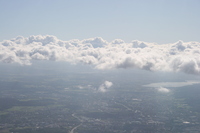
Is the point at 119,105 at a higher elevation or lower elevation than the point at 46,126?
higher

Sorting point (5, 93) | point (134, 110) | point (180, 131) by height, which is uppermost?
point (5, 93)

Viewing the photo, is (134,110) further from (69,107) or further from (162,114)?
(69,107)

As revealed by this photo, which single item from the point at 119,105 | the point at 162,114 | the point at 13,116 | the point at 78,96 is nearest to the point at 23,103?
the point at 13,116

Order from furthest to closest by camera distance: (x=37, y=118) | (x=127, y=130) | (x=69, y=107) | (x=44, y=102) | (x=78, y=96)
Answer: (x=78, y=96)
(x=44, y=102)
(x=69, y=107)
(x=37, y=118)
(x=127, y=130)

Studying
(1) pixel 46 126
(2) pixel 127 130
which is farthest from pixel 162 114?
(1) pixel 46 126

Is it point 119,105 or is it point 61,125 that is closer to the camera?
point 61,125

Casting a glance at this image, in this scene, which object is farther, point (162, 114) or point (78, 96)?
point (78, 96)

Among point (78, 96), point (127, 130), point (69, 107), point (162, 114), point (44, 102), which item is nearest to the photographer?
point (127, 130)

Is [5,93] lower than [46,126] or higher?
higher

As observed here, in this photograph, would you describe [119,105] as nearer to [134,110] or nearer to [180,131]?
[134,110]
